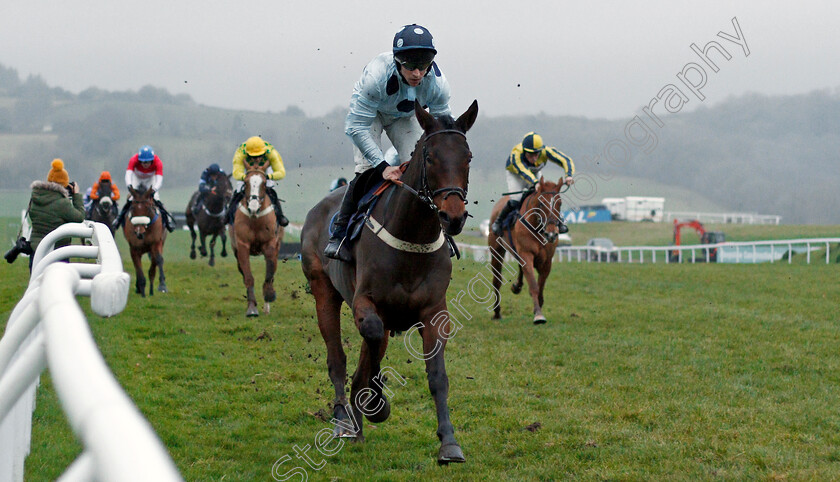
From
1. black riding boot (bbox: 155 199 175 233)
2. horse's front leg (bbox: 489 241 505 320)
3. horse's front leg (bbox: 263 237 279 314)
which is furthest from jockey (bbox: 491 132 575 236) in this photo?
black riding boot (bbox: 155 199 175 233)

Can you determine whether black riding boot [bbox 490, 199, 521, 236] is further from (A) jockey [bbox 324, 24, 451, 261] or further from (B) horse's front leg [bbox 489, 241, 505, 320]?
(A) jockey [bbox 324, 24, 451, 261]

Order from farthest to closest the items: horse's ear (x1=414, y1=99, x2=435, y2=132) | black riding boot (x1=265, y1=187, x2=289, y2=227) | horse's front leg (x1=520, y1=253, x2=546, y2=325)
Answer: black riding boot (x1=265, y1=187, x2=289, y2=227)
horse's front leg (x1=520, y1=253, x2=546, y2=325)
horse's ear (x1=414, y1=99, x2=435, y2=132)

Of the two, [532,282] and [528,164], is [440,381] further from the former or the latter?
[528,164]

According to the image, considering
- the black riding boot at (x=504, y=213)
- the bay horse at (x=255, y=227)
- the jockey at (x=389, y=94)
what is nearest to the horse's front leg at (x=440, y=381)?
the jockey at (x=389, y=94)

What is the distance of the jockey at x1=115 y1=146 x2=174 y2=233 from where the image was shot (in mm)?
14633

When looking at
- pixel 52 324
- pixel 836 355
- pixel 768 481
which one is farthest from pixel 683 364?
pixel 52 324

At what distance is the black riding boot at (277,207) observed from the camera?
1263cm

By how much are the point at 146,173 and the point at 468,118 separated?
11.6 meters

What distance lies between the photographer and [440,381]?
461cm

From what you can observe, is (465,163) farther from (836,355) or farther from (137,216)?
(137,216)

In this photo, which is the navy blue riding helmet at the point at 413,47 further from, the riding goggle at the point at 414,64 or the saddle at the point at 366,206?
the saddle at the point at 366,206

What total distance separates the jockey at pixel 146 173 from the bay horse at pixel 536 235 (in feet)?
21.8

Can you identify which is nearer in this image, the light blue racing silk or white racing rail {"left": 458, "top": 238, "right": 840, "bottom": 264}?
the light blue racing silk

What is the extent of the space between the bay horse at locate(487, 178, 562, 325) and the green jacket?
5739 mm
